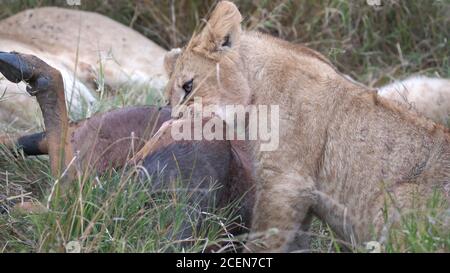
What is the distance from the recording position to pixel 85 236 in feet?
10.1

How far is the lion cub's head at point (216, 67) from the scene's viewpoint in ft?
11.3

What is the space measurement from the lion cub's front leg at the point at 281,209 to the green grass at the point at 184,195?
131 millimetres

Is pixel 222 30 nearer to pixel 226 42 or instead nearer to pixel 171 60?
pixel 226 42

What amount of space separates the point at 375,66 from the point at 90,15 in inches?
79.2

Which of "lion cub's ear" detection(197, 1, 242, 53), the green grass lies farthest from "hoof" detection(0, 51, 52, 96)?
"lion cub's ear" detection(197, 1, 242, 53)

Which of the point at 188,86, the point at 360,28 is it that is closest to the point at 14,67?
the point at 188,86

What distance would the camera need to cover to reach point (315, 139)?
3.37 m

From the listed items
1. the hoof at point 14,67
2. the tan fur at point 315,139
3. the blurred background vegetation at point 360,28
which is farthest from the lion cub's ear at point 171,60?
the blurred background vegetation at point 360,28

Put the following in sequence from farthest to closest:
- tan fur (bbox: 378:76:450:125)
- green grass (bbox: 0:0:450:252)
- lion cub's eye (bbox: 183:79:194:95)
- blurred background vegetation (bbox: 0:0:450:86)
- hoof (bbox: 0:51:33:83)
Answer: blurred background vegetation (bbox: 0:0:450:86) → tan fur (bbox: 378:76:450:125) → hoof (bbox: 0:51:33:83) → lion cub's eye (bbox: 183:79:194:95) → green grass (bbox: 0:0:450:252)

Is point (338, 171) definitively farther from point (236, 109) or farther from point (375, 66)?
point (375, 66)

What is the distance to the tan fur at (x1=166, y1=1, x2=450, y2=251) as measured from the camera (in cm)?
329

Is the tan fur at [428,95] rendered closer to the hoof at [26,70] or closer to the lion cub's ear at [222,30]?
the lion cub's ear at [222,30]

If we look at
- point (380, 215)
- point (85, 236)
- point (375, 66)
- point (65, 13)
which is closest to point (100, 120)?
point (85, 236)

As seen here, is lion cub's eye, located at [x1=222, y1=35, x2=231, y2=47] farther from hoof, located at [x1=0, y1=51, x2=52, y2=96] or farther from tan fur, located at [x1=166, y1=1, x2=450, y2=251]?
hoof, located at [x1=0, y1=51, x2=52, y2=96]
